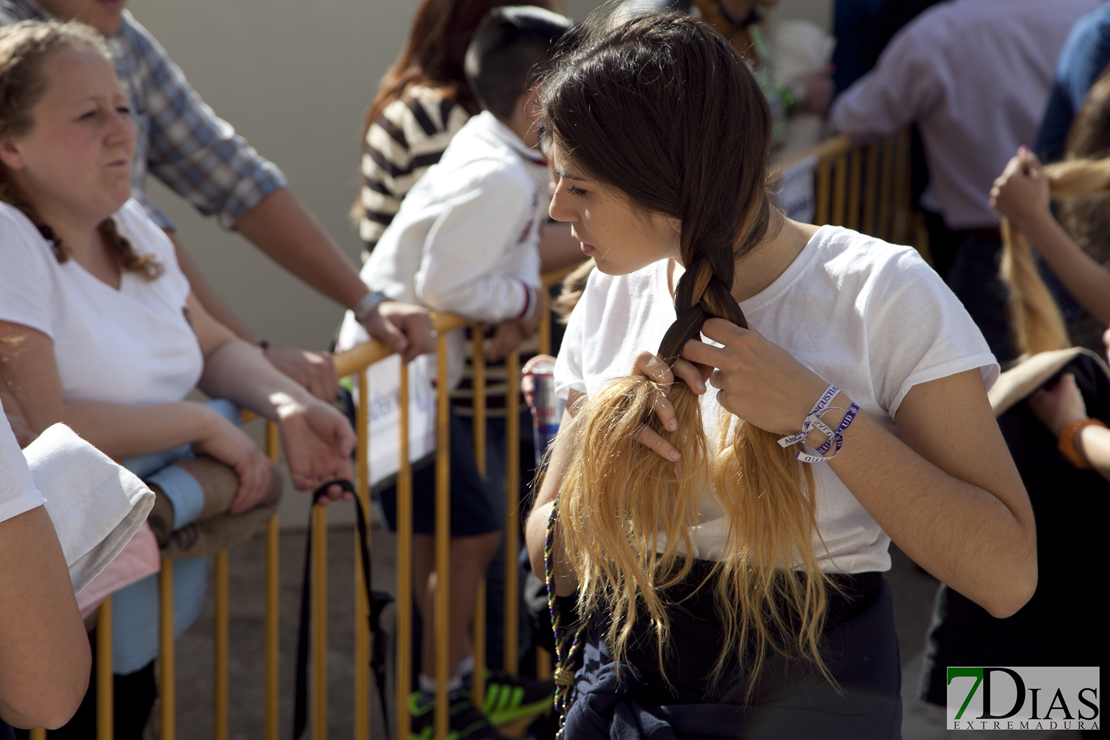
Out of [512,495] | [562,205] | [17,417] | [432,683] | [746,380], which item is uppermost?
[562,205]

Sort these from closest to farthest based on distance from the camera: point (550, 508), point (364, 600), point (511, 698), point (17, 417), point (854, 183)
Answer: point (550, 508) → point (17, 417) → point (364, 600) → point (511, 698) → point (854, 183)

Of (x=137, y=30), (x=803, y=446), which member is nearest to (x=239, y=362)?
(x=137, y=30)

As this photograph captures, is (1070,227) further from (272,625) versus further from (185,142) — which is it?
(185,142)

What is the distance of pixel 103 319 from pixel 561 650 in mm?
994

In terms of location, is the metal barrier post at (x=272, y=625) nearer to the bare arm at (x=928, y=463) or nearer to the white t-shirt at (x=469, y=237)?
the white t-shirt at (x=469, y=237)

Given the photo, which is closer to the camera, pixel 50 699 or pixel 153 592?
pixel 50 699

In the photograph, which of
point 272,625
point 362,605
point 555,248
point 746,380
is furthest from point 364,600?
point 746,380

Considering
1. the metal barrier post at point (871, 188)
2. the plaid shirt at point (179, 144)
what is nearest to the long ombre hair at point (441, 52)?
the plaid shirt at point (179, 144)

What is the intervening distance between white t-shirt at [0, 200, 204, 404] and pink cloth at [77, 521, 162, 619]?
10.9 inches

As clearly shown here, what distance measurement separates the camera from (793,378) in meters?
1.22

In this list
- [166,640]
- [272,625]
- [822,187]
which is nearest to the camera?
[166,640]

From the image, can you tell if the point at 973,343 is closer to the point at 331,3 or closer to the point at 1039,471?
the point at 1039,471

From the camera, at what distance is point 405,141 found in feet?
9.34

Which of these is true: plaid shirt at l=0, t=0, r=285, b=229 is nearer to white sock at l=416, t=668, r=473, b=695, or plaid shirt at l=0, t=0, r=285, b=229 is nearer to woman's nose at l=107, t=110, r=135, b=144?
woman's nose at l=107, t=110, r=135, b=144
